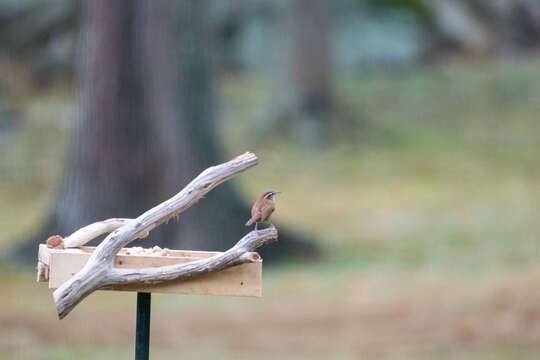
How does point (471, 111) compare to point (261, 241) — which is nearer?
point (261, 241)

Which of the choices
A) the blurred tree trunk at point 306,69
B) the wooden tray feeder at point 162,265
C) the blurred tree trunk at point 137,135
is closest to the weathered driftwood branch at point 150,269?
the wooden tray feeder at point 162,265

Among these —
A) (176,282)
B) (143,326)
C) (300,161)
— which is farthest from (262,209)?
(300,161)

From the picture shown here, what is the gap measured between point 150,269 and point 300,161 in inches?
566

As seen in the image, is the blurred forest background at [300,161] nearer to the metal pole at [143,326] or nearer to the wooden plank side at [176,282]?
the metal pole at [143,326]

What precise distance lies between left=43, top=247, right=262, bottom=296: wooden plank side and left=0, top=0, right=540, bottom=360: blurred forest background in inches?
179

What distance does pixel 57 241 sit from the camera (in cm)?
345

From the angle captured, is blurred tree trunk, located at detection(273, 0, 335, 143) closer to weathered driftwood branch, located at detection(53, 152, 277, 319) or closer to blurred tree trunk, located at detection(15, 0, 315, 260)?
blurred tree trunk, located at detection(15, 0, 315, 260)

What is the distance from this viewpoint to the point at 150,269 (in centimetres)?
319

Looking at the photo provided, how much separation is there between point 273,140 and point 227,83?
4.03 metres

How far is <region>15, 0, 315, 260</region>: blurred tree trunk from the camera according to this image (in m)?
11.0

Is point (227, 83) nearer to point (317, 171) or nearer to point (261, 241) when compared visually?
point (317, 171)

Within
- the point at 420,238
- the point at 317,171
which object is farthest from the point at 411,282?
the point at 317,171

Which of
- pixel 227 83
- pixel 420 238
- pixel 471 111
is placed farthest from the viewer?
pixel 227 83

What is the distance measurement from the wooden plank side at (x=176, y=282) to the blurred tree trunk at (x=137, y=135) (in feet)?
24.7
